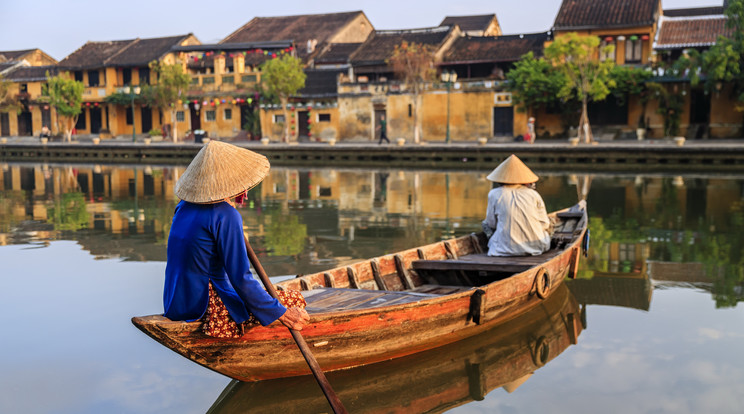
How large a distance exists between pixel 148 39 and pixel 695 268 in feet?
113

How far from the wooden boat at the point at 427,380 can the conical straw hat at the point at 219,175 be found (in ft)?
4.47

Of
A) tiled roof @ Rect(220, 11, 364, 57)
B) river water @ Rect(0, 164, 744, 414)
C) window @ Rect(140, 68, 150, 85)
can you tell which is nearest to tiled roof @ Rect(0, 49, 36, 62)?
window @ Rect(140, 68, 150, 85)

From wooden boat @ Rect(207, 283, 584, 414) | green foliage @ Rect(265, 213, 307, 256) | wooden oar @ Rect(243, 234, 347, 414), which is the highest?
wooden oar @ Rect(243, 234, 347, 414)

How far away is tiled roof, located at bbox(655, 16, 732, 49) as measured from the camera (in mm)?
26016

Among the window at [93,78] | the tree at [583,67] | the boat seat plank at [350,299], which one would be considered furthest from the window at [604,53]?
the window at [93,78]

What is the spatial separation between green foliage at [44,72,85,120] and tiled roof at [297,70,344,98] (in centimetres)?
1097

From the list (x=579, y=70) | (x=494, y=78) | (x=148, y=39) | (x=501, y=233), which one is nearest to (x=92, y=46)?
(x=148, y=39)

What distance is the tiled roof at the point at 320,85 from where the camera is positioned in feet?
104

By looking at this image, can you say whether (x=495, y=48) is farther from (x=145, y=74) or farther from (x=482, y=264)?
(x=482, y=264)

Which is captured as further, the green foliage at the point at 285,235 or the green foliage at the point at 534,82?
the green foliage at the point at 534,82

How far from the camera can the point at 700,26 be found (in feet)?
88.1

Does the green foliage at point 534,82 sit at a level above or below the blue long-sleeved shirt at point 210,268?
above

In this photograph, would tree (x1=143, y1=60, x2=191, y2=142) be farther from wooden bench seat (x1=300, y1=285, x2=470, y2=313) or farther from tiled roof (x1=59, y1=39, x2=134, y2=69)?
wooden bench seat (x1=300, y1=285, x2=470, y2=313)

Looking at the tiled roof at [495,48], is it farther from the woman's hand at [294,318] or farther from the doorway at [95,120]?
the woman's hand at [294,318]
